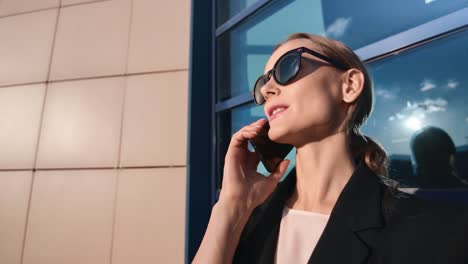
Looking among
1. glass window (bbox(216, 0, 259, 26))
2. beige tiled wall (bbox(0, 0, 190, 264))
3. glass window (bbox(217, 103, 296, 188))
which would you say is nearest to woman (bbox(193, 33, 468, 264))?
glass window (bbox(217, 103, 296, 188))

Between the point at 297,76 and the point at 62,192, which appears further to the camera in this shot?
the point at 62,192

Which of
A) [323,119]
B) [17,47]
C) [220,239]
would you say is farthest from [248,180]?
[17,47]

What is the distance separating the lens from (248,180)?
95 cm

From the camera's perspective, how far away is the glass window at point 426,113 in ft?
3.39

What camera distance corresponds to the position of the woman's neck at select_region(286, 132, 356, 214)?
832 mm

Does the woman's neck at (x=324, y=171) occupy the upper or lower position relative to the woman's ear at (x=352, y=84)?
lower

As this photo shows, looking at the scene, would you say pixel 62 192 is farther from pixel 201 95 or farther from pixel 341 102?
pixel 341 102

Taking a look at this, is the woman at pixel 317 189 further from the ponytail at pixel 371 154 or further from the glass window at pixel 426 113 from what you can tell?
the glass window at pixel 426 113

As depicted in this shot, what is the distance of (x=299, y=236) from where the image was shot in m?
0.80

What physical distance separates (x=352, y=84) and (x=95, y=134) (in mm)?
1954

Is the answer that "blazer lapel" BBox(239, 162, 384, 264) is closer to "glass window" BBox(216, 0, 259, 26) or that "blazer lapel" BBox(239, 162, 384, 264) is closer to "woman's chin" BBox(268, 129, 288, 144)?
"woman's chin" BBox(268, 129, 288, 144)

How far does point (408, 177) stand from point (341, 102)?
1.91 ft

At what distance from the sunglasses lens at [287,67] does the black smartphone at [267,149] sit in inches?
8.0

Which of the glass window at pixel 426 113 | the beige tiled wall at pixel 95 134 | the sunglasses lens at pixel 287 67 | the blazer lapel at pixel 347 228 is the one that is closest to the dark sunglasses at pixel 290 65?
the sunglasses lens at pixel 287 67
